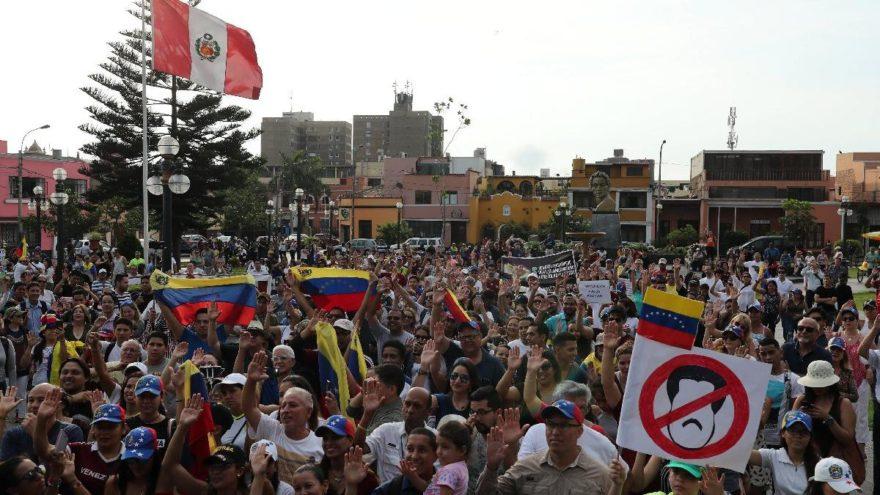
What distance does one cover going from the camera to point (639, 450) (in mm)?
5105

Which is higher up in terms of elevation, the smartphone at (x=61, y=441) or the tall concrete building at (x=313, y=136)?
the tall concrete building at (x=313, y=136)

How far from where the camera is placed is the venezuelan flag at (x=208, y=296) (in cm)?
998

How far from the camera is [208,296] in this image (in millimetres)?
10156

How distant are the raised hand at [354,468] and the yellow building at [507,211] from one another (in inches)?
2507

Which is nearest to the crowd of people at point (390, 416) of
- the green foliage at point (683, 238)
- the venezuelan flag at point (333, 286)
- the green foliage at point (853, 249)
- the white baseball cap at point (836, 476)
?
the white baseball cap at point (836, 476)

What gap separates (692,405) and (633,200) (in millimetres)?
62391

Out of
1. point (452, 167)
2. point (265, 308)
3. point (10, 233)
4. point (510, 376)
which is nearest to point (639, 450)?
point (510, 376)

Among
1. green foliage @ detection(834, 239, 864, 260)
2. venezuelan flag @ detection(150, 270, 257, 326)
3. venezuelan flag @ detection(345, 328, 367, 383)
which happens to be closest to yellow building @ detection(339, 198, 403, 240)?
green foliage @ detection(834, 239, 864, 260)

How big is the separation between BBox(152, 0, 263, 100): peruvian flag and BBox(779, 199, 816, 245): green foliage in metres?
40.4

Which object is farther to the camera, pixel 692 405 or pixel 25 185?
pixel 25 185

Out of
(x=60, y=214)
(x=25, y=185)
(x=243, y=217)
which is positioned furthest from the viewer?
(x=243, y=217)

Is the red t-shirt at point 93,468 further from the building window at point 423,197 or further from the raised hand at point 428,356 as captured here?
the building window at point 423,197

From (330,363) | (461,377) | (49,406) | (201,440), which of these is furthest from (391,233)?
(201,440)

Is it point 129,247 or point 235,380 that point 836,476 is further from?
point 129,247
